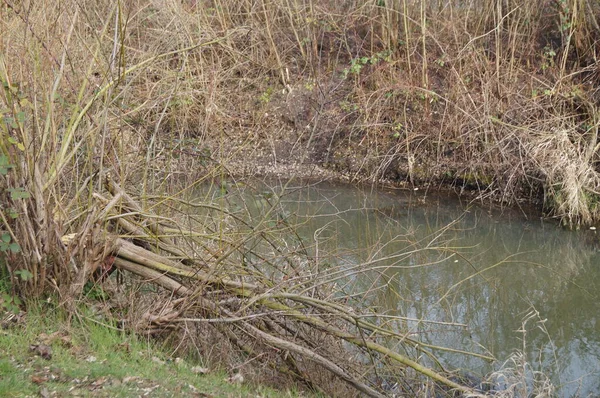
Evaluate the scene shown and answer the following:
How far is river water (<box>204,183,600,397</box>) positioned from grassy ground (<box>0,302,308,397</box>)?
5.40 ft

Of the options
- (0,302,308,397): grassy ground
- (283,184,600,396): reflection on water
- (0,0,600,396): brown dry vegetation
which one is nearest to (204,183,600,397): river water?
(283,184,600,396): reflection on water

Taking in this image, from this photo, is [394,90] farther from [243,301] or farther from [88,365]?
[88,365]

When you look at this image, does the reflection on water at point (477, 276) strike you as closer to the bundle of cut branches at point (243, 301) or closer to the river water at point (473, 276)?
the river water at point (473, 276)

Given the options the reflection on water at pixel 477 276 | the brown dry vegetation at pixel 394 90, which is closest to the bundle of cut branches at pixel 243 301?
the reflection on water at pixel 477 276

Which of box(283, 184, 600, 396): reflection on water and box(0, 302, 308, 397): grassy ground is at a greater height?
box(0, 302, 308, 397): grassy ground

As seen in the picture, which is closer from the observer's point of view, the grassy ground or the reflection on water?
the grassy ground

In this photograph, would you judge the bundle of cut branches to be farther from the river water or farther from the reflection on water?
the reflection on water

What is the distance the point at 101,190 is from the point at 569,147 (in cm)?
829

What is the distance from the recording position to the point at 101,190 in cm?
609

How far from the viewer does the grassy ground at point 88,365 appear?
439 centimetres

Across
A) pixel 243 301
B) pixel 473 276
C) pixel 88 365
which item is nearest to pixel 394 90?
pixel 473 276

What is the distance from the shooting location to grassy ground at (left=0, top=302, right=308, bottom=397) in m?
4.39

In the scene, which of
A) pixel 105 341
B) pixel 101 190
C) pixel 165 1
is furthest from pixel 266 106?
pixel 105 341

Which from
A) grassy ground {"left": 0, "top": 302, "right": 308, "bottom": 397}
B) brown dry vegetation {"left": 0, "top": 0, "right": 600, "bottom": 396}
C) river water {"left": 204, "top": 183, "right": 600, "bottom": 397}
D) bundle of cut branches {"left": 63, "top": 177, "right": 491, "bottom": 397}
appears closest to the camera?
grassy ground {"left": 0, "top": 302, "right": 308, "bottom": 397}
